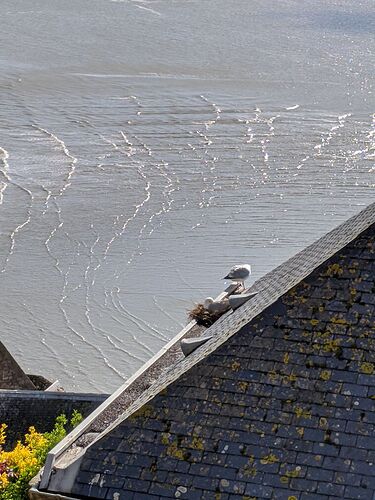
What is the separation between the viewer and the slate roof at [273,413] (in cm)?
924

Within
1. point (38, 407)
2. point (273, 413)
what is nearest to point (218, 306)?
point (273, 413)

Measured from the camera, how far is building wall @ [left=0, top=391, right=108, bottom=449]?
18.6 meters

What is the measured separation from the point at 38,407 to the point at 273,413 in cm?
997

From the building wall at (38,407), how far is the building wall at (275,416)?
29.5 feet

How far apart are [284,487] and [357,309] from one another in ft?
5.10

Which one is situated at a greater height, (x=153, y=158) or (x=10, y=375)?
(x=153, y=158)

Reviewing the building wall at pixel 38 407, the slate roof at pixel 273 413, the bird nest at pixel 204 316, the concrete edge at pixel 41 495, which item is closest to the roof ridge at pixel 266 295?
the slate roof at pixel 273 413

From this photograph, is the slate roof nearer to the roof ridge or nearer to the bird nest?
the roof ridge

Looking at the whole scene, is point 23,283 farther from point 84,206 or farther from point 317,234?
point 317,234

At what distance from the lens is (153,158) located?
45156mm

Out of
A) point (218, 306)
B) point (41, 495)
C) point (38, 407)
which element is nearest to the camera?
point (41, 495)

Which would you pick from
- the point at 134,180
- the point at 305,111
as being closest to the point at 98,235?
the point at 134,180

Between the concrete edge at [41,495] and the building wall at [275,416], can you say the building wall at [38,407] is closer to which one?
the concrete edge at [41,495]

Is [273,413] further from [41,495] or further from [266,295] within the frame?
[41,495]
